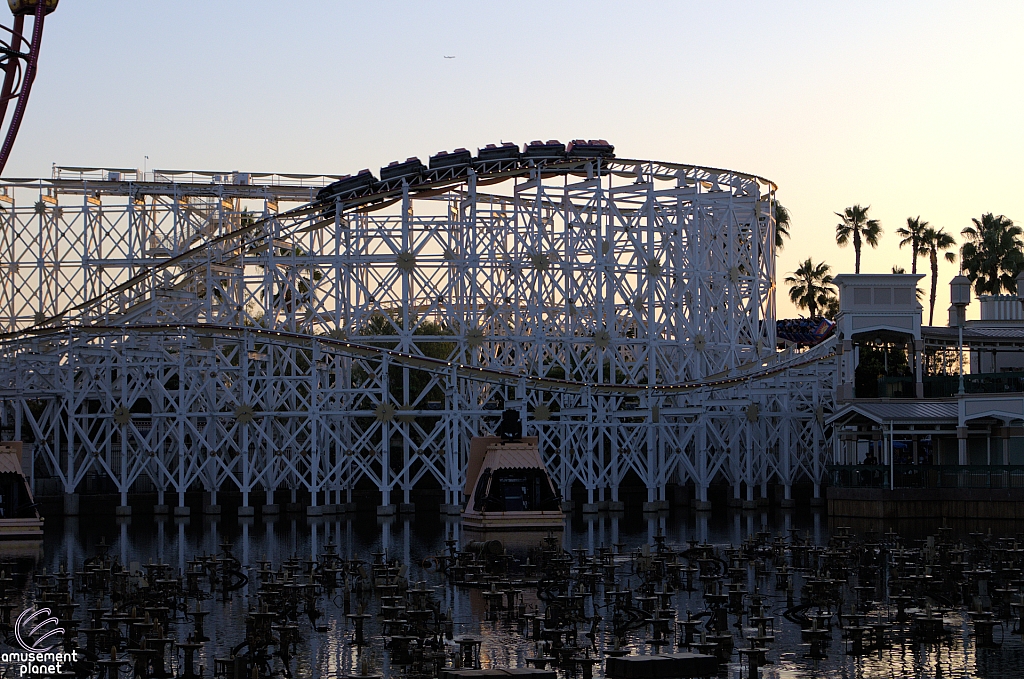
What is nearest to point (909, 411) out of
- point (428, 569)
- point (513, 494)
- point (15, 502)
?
point (513, 494)

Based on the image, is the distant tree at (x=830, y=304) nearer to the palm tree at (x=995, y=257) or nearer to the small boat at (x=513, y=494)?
the palm tree at (x=995, y=257)

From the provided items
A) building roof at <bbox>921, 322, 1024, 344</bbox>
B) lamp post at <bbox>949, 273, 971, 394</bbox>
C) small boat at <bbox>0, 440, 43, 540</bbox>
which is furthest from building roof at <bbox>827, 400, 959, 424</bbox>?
small boat at <bbox>0, 440, 43, 540</bbox>

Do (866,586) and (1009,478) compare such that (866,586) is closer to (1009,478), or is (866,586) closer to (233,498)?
(1009,478)

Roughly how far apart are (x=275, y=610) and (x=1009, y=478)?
79.2ft

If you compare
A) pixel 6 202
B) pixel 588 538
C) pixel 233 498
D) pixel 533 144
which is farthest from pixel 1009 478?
pixel 6 202

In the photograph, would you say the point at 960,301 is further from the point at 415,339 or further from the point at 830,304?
the point at 830,304

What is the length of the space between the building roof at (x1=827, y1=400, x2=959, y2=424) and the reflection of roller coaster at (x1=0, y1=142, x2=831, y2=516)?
6.18 metres

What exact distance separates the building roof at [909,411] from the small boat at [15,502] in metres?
22.4

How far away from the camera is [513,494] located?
41562 mm

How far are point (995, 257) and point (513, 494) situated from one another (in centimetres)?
3480

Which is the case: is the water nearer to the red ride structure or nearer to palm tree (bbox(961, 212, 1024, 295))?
the red ride structure

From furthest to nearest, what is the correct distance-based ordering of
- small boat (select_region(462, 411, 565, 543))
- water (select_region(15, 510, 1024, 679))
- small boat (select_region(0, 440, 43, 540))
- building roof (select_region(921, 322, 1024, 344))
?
building roof (select_region(921, 322, 1024, 344)) → small boat (select_region(462, 411, 565, 543)) → small boat (select_region(0, 440, 43, 540)) → water (select_region(15, 510, 1024, 679))

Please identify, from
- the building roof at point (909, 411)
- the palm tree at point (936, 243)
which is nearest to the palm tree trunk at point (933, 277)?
the palm tree at point (936, 243)

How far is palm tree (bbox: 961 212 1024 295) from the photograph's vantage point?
66500mm
